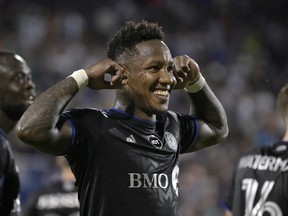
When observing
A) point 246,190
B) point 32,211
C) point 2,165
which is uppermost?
point 246,190

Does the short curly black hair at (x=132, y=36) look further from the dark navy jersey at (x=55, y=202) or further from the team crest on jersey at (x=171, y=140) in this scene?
the dark navy jersey at (x=55, y=202)

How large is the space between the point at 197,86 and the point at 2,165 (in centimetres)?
134

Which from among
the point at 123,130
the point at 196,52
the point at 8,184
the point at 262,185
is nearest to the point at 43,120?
the point at 123,130

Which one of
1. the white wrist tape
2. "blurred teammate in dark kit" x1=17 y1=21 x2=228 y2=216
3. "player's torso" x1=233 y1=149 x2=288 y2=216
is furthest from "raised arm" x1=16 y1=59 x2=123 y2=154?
"player's torso" x1=233 y1=149 x2=288 y2=216

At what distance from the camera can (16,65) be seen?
4.24 metres

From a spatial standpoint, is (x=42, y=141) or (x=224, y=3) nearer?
(x=42, y=141)

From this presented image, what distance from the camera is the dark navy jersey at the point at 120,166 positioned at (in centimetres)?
292

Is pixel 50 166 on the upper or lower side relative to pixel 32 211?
lower

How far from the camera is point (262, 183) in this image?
396 centimetres

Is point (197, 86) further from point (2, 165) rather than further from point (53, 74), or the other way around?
point (53, 74)

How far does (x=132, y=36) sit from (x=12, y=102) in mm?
1350

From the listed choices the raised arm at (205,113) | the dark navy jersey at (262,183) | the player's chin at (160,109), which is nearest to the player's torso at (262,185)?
the dark navy jersey at (262,183)

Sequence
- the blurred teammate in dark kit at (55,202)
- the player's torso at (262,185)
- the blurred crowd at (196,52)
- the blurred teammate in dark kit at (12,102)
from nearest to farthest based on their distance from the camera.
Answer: the player's torso at (262,185), the blurred teammate in dark kit at (12,102), the blurred teammate in dark kit at (55,202), the blurred crowd at (196,52)

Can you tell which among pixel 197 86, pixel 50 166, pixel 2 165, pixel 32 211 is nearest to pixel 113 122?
pixel 197 86
